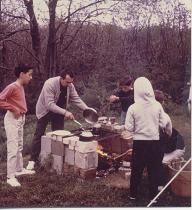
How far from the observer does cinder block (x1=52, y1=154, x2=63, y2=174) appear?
6273 millimetres

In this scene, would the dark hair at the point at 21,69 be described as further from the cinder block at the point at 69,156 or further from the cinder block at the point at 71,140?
the cinder block at the point at 69,156

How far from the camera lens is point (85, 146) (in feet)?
19.5

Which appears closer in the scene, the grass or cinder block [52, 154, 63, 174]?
the grass

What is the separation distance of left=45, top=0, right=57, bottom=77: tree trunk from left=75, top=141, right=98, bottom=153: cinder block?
2.57 m

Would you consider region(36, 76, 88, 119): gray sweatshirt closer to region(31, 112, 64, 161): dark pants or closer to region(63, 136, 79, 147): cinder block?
region(31, 112, 64, 161): dark pants

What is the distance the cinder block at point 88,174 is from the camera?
595cm

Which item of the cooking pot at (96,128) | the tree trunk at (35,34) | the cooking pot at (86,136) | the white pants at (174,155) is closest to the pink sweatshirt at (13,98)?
the cooking pot at (86,136)

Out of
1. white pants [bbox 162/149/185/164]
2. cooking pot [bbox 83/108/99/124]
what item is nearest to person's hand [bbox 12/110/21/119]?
cooking pot [bbox 83/108/99/124]

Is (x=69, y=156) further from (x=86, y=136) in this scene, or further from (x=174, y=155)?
(x=174, y=155)

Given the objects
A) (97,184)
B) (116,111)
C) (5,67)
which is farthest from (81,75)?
(97,184)

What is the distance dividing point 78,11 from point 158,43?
1.61m

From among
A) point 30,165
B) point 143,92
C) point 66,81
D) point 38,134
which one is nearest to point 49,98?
point 66,81

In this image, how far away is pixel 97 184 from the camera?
19.1 ft

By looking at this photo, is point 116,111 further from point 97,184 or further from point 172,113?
point 97,184
